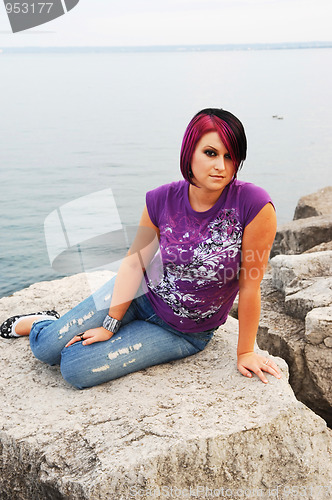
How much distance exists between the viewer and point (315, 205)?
741 centimetres

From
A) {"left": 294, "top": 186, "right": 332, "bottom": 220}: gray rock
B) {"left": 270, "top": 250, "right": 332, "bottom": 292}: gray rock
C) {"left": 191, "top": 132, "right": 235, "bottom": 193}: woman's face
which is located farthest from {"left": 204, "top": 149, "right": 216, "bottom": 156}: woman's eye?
{"left": 294, "top": 186, "right": 332, "bottom": 220}: gray rock

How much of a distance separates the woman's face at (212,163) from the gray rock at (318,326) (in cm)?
116

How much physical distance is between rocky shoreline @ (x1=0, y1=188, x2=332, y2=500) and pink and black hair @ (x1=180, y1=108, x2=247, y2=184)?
1.06m

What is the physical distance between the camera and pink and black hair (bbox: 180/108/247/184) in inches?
104

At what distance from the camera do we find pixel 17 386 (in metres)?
3.08

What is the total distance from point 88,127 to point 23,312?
15.8 m

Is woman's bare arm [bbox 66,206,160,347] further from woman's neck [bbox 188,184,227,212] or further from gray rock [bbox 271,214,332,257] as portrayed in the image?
gray rock [bbox 271,214,332,257]

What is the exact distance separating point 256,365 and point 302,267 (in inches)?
56.9

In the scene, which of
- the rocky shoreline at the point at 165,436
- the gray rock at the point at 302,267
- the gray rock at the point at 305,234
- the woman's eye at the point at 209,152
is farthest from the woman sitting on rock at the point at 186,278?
the gray rock at the point at 305,234

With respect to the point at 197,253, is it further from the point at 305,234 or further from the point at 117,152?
the point at 117,152

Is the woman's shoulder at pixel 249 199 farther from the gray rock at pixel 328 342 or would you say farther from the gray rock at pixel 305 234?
the gray rock at pixel 305 234

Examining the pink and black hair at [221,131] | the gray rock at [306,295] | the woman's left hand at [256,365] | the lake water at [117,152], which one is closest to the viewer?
the pink and black hair at [221,131]

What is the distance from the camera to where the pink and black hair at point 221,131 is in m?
2.65

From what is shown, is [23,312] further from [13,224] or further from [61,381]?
[13,224]
